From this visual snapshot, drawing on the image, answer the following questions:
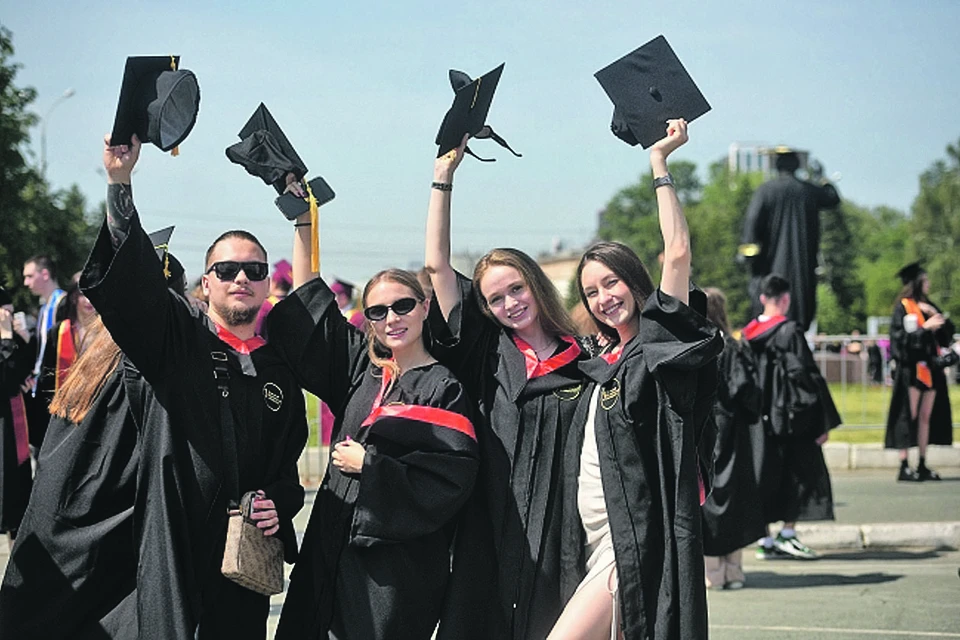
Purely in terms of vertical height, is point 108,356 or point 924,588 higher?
point 108,356

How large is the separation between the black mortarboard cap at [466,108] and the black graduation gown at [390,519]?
91 cm

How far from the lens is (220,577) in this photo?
4695 mm

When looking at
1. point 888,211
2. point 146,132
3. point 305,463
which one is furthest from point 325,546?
point 888,211

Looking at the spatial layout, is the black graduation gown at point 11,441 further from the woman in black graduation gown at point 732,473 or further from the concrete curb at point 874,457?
the concrete curb at point 874,457

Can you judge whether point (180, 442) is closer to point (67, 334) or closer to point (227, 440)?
point (227, 440)

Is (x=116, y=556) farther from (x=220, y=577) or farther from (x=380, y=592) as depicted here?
(x=380, y=592)

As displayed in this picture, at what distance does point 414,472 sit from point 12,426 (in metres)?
4.33

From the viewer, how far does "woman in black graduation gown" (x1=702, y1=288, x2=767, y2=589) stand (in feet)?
27.4

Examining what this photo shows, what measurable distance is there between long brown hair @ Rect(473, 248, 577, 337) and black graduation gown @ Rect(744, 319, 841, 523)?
14.9 feet

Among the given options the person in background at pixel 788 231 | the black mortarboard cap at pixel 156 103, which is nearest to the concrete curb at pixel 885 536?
the person in background at pixel 788 231

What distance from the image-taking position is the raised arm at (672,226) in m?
4.61

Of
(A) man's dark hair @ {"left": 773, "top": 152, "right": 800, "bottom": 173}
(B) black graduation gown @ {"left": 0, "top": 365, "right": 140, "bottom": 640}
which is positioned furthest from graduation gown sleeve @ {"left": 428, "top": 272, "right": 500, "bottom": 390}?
(A) man's dark hair @ {"left": 773, "top": 152, "right": 800, "bottom": 173}

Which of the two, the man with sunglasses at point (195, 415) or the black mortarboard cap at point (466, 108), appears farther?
the black mortarboard cap at point (466, 108)

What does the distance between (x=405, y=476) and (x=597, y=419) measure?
0.73 m
